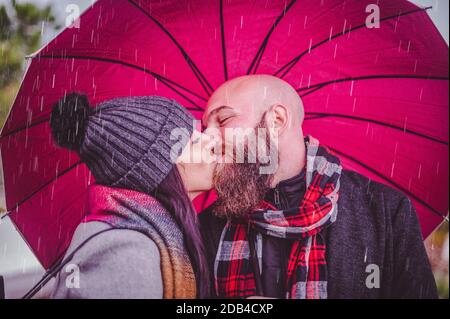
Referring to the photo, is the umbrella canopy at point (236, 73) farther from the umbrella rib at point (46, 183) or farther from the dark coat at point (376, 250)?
the dark coat at point (376, 250)

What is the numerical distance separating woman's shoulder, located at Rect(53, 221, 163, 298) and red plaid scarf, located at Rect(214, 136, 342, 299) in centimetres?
48

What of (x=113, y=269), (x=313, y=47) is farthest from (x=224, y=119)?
(x=113, y=269)

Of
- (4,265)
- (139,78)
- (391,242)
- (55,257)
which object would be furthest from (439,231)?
(4,265)

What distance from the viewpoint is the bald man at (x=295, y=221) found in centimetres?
338

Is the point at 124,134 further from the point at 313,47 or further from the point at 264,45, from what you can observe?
the point at 313,47

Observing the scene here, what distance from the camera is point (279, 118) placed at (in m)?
3.54

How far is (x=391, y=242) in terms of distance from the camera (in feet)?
11.3

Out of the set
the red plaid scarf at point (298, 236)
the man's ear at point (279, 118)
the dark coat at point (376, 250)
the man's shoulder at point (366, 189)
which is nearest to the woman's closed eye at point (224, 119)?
the man's ear at point (279, 118)

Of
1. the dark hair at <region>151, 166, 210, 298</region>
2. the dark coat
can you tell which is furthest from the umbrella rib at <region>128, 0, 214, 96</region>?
the dark coat

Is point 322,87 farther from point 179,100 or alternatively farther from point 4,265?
point 4,265

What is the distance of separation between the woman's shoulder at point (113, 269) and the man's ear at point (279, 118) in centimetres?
119

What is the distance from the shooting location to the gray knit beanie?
3385 mm
